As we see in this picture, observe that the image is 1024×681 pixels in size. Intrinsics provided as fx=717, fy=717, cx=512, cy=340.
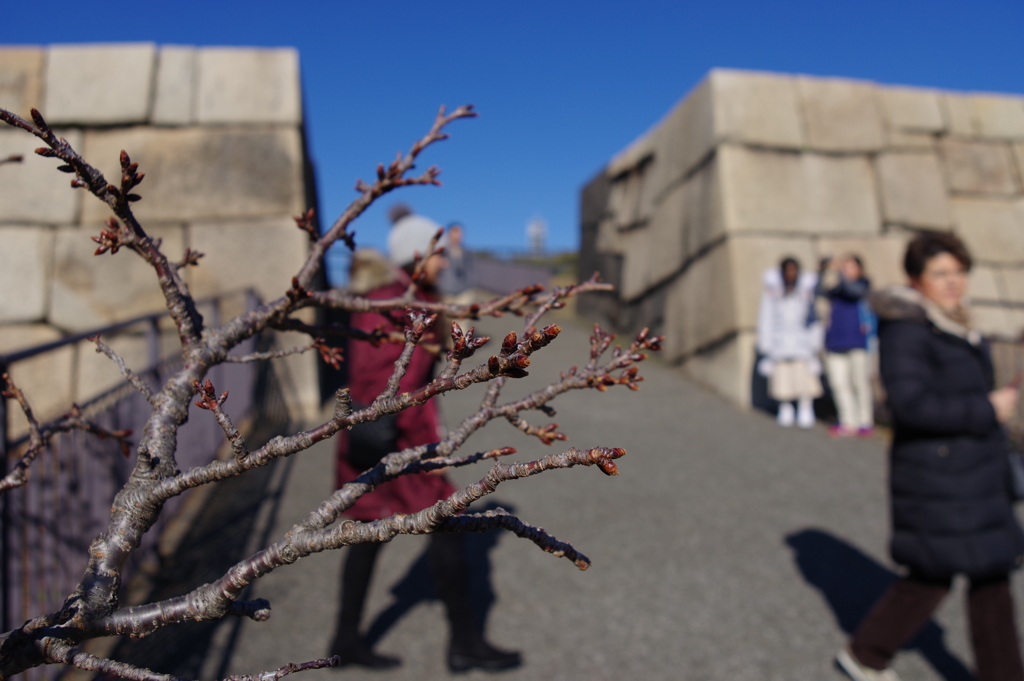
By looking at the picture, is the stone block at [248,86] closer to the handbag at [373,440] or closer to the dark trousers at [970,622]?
the handbag at [373,440]

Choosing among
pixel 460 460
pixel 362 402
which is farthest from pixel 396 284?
pixel 460 460

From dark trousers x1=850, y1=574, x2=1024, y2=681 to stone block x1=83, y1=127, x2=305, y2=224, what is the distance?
678 cm

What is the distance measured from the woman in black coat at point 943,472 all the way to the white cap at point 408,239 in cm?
191

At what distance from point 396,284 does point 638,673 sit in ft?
6.59

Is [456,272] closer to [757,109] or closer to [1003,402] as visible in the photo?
[757,109]

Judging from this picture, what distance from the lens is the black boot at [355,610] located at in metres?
3.02

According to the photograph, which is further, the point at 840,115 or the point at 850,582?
the point at 840,115

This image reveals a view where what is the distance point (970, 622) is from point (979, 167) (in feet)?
31.8

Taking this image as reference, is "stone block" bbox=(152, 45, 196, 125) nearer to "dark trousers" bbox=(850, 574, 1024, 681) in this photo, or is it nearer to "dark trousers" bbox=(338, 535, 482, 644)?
"dark trousers" bbox=(338, 535, 482, 644)

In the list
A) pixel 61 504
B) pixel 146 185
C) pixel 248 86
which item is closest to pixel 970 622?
pixel 61 504

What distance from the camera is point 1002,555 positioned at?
8.50 feet

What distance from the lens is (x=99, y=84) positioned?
7.51 meters

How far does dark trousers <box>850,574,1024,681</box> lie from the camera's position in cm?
261

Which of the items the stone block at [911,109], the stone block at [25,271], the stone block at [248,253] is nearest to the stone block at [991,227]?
the stone block at [911,109]
